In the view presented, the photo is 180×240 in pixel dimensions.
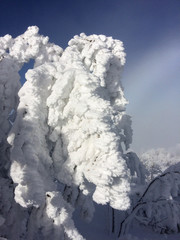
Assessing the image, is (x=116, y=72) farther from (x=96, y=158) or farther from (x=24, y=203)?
(x=24, y=203)

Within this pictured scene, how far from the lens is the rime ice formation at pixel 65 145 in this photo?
11.9ft

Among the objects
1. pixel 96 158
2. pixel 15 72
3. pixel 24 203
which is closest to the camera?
pixel 24 203

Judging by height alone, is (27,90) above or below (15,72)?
below

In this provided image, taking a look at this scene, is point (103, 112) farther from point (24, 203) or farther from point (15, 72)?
point (15, 72)

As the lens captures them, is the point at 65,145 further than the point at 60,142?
No

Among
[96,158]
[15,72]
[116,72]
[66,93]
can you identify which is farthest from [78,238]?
[116,72]

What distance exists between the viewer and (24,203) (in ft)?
11.7

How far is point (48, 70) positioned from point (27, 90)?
98cm

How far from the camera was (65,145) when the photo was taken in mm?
5188

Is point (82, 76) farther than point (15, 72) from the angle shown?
No

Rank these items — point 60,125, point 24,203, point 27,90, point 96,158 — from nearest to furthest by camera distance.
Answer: point 24,203 < point 96,158 < point 27,90 < point 60,125

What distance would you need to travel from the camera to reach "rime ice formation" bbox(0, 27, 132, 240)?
3633mm

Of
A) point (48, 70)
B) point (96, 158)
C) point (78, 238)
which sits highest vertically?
point (48, 70)

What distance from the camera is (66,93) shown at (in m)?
5.11
